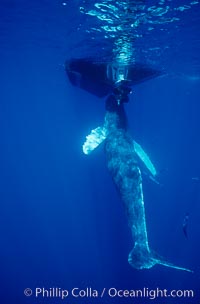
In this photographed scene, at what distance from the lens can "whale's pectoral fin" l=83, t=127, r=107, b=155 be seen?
11.9 meters

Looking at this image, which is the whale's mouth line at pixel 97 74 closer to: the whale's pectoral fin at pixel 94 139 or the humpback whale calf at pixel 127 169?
the humpback whale calf at pixel 127 169

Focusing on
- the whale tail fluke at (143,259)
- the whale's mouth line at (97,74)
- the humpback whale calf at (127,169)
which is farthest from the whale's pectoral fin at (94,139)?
the whale's mouth line at (97,74)

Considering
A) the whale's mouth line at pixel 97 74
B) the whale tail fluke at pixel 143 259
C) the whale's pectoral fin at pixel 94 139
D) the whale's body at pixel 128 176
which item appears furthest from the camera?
the whale's mouth line at pixel 97 74

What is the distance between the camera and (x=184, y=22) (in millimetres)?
14969

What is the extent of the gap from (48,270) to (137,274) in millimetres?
8029

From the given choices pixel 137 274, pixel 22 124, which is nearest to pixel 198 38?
pixel 137 274

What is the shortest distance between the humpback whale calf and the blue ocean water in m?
4.23

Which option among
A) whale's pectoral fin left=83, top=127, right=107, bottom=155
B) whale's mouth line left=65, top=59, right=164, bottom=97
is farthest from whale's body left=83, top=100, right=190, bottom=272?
whale's mouth line left=65, top=59, right=164, bottom=97

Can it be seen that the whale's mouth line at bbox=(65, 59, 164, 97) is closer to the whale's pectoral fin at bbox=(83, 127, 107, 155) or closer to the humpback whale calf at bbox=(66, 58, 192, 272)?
the humpback whale calf at bbox=(66, 58, 192, 272)

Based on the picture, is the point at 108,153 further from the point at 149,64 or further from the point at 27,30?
the point at 149,64

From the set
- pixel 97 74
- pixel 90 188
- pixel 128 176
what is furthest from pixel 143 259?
pixel 90 188

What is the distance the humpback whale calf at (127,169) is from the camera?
33.5ft

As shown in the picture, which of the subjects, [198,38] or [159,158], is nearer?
[198,38]

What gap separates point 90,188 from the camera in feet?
113
